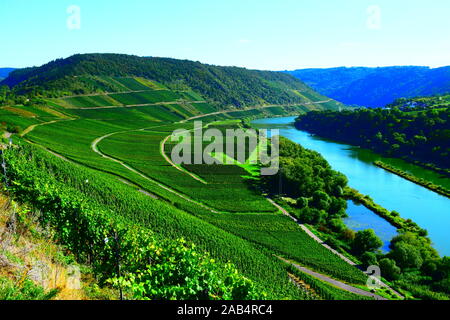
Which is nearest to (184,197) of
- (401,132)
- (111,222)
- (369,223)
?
(369,223)

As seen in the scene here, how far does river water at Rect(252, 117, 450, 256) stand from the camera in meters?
57.8

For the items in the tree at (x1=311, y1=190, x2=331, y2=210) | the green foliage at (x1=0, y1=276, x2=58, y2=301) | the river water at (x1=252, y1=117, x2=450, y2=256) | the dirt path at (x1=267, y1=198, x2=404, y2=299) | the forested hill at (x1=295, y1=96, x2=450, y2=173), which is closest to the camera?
the green foliage at (x1=0, y1=276, x2=58, y2=301)

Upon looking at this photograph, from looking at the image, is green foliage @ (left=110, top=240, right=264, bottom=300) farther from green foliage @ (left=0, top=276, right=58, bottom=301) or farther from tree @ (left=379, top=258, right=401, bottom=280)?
tree @ (left=379, top=258, right=401, bottom=280)

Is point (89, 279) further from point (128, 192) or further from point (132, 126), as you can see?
point (132, 126)

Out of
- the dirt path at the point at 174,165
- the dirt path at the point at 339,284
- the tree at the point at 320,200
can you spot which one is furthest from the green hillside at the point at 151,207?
the tree at the point at 320,200

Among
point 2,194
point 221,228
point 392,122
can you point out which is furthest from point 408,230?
point 392,122

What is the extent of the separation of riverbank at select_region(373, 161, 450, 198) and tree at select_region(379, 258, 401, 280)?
4458 centimetres

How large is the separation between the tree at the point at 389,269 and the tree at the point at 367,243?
5154 mm

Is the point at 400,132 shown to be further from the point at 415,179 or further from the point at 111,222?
the point at 111,222

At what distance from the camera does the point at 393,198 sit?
74.6 metres

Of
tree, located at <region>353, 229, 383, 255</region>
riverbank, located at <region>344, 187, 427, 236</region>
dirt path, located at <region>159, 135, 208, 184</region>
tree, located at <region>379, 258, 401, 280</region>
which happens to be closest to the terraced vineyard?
dirt path, located at <region>159, 135, 208, 184</region>

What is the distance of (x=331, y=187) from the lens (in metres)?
74.2

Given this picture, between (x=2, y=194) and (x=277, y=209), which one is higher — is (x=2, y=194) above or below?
above
